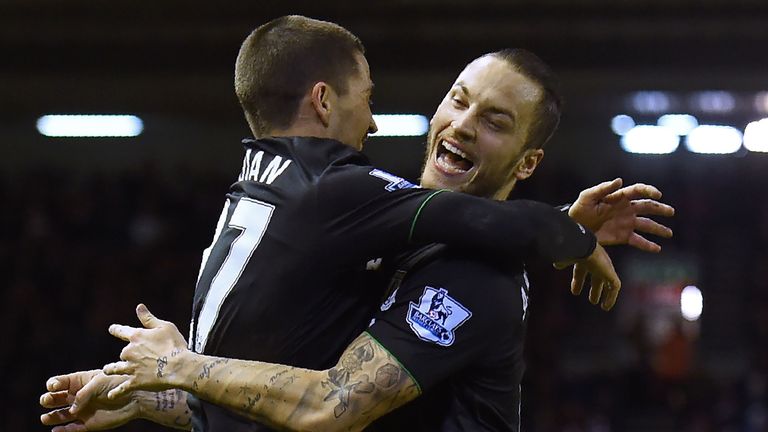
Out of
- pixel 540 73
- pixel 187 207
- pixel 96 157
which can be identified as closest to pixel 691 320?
pixel 187 207

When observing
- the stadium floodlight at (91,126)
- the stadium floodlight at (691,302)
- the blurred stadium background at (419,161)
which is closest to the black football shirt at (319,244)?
the blurred stadium background at (419,161)

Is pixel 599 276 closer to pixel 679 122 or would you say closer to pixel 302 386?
pixel 302 386

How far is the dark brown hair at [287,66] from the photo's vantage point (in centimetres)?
329

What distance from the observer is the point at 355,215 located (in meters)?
3.04

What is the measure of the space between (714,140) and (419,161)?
4713 mm

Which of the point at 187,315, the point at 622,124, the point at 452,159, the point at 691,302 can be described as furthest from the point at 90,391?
the point at 622,124

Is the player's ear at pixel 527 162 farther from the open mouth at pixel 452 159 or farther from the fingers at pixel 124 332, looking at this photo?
the fingers at pixel 124 332

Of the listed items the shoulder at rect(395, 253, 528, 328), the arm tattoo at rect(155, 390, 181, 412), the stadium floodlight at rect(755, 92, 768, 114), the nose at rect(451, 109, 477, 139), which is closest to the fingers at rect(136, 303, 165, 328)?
the arm tattoo at rect(155, 390, 181, 412)

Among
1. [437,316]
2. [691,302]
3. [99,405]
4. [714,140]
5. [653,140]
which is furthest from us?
[714,140]

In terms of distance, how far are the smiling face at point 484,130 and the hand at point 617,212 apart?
0.93ft

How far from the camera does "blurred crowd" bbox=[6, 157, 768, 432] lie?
43.9 feet

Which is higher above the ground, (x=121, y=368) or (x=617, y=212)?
(x=617, y=212)

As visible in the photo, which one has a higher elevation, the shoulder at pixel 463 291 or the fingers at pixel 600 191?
the fingers at pixel 600 191

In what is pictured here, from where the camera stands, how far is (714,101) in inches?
613
